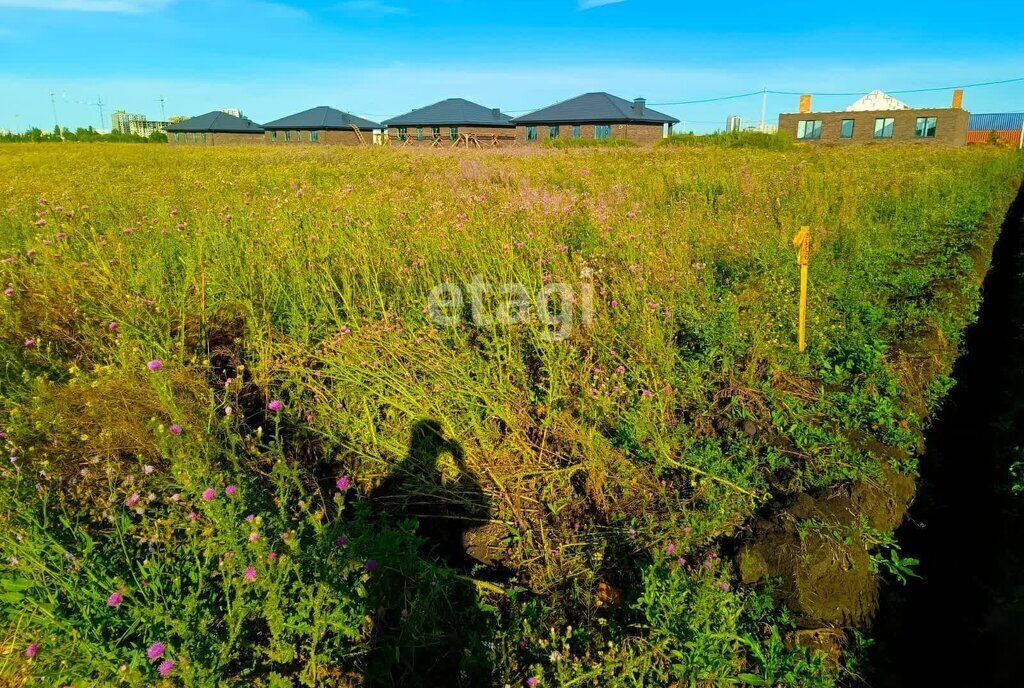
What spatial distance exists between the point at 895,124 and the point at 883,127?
0.73 m

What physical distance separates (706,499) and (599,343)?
3.67 ft

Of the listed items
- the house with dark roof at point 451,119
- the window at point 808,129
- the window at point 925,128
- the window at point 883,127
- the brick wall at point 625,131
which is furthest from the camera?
the house with dark roof at point 451,119

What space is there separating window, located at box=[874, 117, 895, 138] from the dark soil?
4710cm

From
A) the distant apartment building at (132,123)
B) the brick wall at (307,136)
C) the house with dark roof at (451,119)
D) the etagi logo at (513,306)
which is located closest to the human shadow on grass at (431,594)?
the etagi logo at (513,306)

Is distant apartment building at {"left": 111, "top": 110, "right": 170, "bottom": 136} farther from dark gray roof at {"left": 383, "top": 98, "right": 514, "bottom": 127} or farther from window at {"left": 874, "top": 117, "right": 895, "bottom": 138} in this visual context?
window at {"left": 874, "top": 117, "right": 895, "bottom": 138}

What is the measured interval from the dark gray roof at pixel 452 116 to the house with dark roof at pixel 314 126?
147 inches

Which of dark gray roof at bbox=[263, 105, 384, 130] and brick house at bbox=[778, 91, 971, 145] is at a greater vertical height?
dark gray roof at bbox=[263, 105, 384, 130]

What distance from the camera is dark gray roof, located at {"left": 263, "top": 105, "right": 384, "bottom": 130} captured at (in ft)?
178

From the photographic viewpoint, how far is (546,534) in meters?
2.36

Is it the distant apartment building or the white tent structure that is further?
the distant apartment building

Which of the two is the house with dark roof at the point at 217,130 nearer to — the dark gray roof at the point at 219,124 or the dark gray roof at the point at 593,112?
the dark gray roof at the point at 219,124

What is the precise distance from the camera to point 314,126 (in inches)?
2149

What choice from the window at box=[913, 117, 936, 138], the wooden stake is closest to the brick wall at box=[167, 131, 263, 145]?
the window at box=[913, 117, 936, 138]

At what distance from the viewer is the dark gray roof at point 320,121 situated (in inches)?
2137
